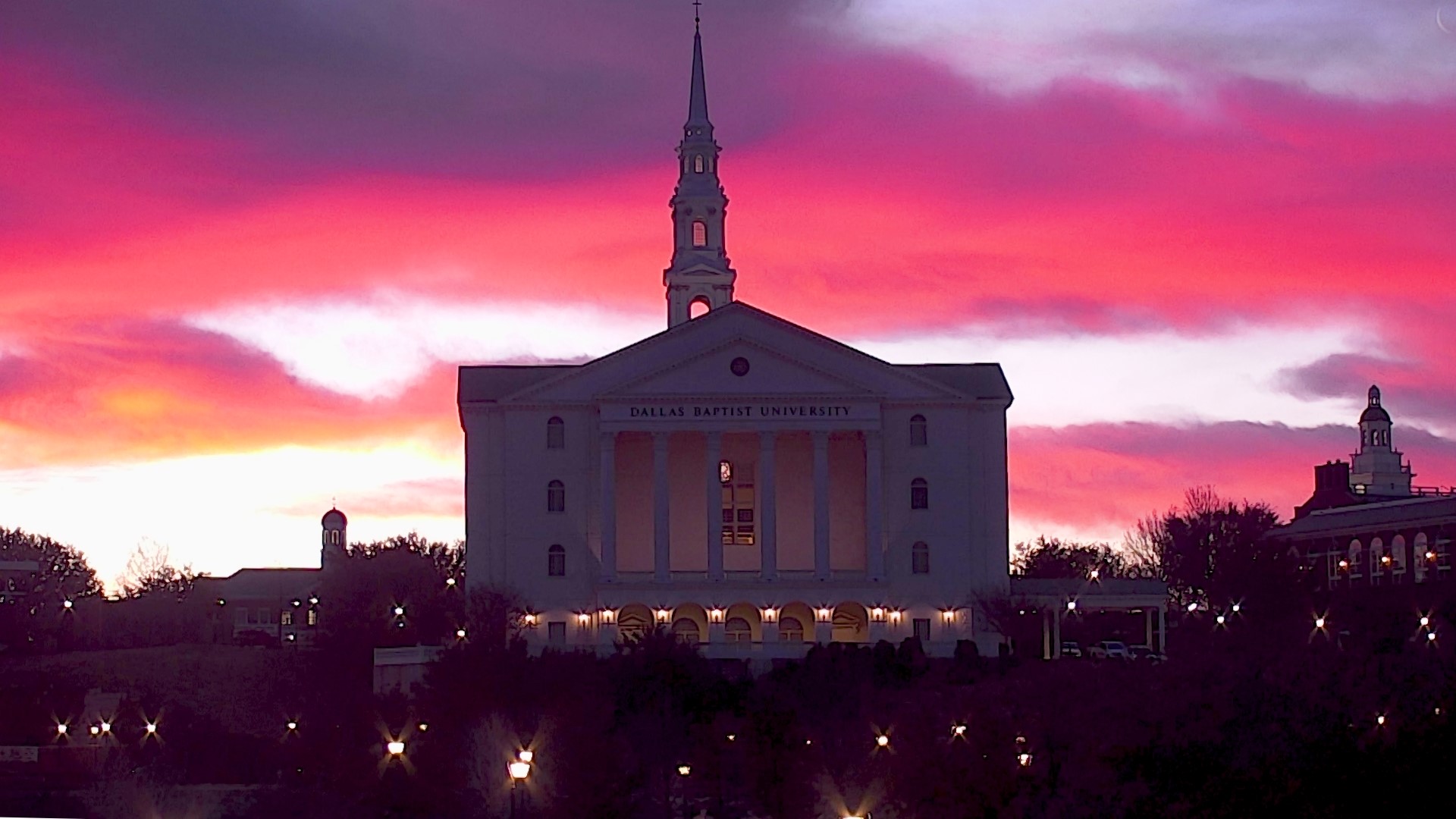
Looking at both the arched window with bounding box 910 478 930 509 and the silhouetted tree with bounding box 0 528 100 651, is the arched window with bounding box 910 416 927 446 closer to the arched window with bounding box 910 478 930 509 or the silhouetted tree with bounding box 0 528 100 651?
the arched window with bounding box 910 478 930 509

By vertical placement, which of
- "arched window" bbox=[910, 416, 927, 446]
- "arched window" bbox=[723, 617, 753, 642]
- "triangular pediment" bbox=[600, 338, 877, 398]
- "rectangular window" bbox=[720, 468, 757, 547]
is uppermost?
"triangular pediment" bbox=[600, 338, 877, 398]

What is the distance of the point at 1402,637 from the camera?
357 feet

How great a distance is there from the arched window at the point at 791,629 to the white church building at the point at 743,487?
0.26 feet

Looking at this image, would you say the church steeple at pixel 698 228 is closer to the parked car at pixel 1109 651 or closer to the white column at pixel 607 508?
the white column at pixel 607 508

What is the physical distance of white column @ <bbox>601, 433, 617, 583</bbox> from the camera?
4961 inches

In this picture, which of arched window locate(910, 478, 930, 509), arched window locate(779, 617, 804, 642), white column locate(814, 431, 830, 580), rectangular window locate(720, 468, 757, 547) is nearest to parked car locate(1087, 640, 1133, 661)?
arched window locate(910, 478, 930, 509)

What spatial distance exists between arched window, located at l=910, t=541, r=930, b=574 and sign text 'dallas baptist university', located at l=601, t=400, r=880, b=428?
6.48 metres

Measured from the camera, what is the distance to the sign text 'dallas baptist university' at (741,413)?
125m

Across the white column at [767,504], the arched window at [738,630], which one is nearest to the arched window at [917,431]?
the white column at [767,504]

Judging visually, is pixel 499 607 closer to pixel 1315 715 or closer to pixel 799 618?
pixel 799 618

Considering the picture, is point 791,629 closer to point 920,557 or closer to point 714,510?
point 714,510

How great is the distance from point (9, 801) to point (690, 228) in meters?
60.3

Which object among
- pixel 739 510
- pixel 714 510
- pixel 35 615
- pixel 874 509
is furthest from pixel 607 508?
pixel 35 615

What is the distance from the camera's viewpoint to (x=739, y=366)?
126 metres
